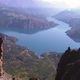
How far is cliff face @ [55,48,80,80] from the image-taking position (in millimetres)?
36275

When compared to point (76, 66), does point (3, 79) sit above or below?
below

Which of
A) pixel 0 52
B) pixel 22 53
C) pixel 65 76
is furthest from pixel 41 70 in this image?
pixel 65 76

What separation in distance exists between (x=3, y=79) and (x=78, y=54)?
12.5 meters

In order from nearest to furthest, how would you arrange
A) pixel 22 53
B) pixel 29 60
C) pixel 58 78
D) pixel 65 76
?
pixel 65 76 → pixel 58 78 → pixel 29 60 → pixel 22 53

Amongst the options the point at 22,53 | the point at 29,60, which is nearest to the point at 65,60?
the point at 29,60

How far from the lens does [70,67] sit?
38.8 metres

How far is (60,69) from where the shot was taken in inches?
1715

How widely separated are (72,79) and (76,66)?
3.09 metres

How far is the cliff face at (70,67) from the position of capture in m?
36.3

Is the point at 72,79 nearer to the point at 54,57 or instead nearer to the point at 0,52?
the point at 0,52

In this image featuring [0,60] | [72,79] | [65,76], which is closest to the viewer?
[72,79]

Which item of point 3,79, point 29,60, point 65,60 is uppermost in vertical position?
point 65,60

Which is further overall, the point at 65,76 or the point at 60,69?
the point at 60,69

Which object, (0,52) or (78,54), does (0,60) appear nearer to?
(0,52)
